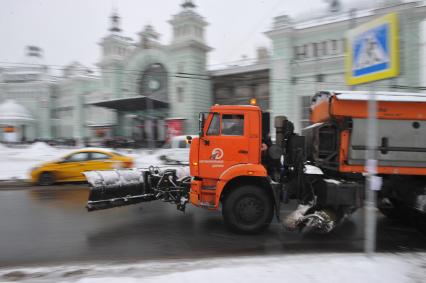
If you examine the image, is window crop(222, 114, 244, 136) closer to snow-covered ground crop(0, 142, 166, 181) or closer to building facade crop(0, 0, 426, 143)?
building facade crop(0, 0, 426, 143)

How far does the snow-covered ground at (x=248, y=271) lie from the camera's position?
4.43m

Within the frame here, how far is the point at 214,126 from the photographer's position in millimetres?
6887

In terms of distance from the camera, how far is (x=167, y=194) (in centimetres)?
783

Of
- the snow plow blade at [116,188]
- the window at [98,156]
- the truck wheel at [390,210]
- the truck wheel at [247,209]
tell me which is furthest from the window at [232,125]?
the window at [98,156]

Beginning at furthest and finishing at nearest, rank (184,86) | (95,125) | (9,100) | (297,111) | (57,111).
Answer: (9,100) < (57,111) < (95,125) < (184,86) < (297,111)

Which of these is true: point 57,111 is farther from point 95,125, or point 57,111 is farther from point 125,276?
point 125,276

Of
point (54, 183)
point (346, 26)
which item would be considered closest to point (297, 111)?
point (346, 26)

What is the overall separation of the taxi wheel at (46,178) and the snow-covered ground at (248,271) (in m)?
9.05

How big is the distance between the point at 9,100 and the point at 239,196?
5373 centimetres

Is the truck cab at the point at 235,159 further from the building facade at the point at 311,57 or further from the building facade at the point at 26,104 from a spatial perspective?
the building facade at the point at 26,104

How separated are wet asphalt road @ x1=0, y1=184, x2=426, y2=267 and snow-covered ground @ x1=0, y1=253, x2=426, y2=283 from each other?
52cm

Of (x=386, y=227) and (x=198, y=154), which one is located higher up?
(x=198, y=154)

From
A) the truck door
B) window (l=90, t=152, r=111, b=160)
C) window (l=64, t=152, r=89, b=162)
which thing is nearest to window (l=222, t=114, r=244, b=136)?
the truck door

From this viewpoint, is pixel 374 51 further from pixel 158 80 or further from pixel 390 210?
pixel 158 80
